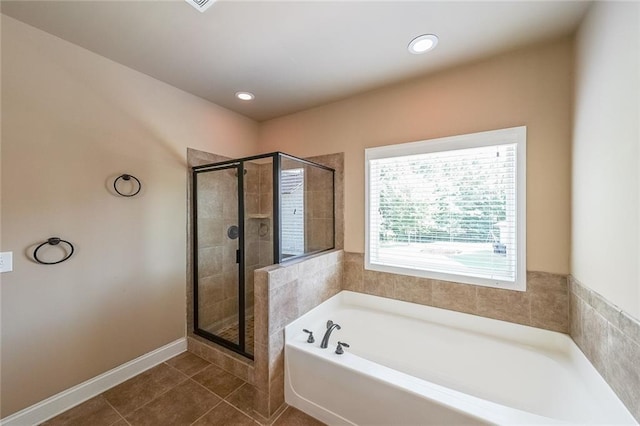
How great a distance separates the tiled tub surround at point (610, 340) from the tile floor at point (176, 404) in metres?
1.59

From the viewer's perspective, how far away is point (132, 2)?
1387mm

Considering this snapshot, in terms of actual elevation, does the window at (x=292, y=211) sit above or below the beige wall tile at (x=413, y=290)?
above

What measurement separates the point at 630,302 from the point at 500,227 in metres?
0.89

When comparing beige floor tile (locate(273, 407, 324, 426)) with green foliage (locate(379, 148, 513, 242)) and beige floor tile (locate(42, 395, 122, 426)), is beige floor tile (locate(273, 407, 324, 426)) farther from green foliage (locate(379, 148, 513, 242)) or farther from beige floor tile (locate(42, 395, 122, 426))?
green foliage (locate(379, 148, 513, 242))

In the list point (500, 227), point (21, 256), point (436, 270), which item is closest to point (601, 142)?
point (500, 227)

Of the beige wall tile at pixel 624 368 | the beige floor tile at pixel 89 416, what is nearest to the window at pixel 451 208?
the beige wall tile at pixel 624 368

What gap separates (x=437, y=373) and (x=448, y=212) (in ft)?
4.21

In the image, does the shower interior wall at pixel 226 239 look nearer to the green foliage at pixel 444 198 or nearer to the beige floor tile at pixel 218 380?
the beige floor tile at pixel 218 380

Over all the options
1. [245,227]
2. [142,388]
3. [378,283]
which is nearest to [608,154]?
[378,283]

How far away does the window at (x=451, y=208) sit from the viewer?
1841 mm

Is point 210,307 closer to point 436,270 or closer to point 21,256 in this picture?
point 21,256

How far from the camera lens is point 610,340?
1.18 metres

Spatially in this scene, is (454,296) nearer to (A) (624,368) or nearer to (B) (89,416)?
(A) (624,368)

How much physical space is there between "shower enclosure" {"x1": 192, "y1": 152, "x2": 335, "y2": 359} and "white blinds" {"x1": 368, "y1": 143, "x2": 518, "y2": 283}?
58 centimetres
